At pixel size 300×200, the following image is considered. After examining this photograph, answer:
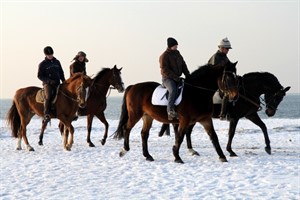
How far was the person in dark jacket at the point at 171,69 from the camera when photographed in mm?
10266

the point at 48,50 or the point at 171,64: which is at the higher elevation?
the point at 48,50

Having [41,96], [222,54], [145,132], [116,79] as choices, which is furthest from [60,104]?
[222,54]

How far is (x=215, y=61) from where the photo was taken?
468 inches

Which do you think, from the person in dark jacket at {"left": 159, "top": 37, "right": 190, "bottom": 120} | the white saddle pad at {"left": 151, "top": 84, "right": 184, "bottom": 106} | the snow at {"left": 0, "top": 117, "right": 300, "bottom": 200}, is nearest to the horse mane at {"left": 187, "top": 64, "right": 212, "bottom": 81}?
the person in dark jacket at {"left": 159, "top": 37, "right": 190, "bottom": 120}

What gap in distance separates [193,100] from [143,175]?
92.7 inches

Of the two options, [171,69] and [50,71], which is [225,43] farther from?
[50,71]

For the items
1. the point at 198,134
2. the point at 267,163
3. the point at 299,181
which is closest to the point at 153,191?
the point at 299,181

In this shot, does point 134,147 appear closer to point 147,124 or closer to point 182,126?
Answer: point 147,124

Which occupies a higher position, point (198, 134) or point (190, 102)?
point (190, 102)

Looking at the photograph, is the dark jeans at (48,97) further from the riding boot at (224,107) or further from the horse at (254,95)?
the riding boot at (224,107)

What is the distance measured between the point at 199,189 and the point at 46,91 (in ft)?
22.5

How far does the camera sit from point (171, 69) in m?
10.6

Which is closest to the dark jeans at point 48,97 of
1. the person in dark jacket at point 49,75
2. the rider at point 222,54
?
the person in dark jacket at point 49,75

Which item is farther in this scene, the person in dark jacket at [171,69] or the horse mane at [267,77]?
the horse mane at [267,77]
